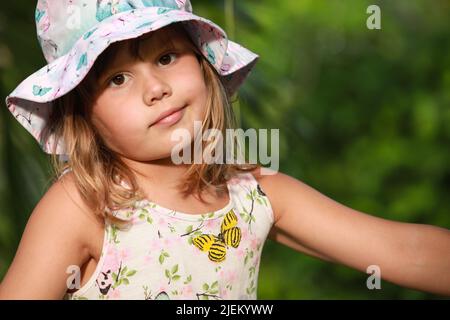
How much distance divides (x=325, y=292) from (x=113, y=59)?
2.09m

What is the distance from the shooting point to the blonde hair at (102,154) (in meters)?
1.37

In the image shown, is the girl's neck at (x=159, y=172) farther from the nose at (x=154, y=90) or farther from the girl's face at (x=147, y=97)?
the nose at (x=154, y=90)

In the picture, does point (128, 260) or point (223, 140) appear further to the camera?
point (223, 140)

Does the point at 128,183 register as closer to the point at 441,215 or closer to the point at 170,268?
the point at 170,268

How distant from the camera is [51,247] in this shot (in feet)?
4.23

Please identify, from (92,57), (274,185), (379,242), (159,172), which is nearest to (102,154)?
(159,172)

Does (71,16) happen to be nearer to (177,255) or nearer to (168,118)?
(168,118)

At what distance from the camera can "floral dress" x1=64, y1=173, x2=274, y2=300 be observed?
1.37 metres

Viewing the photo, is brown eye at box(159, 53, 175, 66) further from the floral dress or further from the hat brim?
the floral dress

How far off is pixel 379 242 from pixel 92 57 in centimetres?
60

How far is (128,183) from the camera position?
1.41 m

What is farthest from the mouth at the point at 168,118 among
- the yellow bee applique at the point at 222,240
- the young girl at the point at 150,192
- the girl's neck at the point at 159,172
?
the yellow bee applique at the point at 222,240
